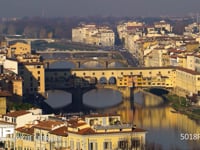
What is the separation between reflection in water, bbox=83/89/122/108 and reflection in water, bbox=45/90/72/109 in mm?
324

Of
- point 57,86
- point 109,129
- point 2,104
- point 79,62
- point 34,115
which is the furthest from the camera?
point 79,62

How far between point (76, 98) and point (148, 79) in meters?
2.21

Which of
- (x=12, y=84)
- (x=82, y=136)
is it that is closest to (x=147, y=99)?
(x=12, y=84)

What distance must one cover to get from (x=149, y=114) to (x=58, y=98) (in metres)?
3.84

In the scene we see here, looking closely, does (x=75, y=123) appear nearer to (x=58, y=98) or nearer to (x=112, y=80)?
(x=58, y=98)

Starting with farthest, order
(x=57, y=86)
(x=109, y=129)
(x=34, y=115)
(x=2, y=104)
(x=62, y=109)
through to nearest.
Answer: (x=57, y=86) < (x=62, y=109) < (x=2, y=104) < (x=34, y=115) < (x=109, y=129)

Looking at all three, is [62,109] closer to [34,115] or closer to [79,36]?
[34,115]

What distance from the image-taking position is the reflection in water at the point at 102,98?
1909cm

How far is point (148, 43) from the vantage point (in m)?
30.2

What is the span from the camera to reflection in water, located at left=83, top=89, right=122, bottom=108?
752 inches

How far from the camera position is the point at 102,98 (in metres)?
20.4

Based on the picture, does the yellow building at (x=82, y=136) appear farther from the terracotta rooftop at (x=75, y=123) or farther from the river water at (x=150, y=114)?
the river water at (x=150, y=114)

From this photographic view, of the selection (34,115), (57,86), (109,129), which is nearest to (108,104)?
(57,86)

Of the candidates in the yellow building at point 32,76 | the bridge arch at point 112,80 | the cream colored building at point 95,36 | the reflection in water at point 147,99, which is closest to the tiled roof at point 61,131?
the reflection in water at point 147,99
